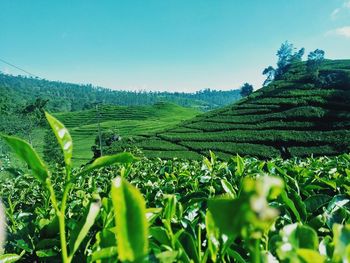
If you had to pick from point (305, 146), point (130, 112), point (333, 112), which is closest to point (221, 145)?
point (305, 146)

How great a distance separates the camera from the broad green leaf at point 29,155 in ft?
2.02

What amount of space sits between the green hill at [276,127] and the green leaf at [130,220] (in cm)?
3238

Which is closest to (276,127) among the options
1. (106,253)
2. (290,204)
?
(290,204)

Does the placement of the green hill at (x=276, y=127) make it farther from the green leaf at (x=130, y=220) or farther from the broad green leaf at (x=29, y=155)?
the green leaf at (x=130, y=220)

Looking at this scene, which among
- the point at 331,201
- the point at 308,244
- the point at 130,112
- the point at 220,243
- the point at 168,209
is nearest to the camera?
the point at 308,244

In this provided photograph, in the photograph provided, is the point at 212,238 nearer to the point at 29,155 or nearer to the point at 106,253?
the point at 106,253

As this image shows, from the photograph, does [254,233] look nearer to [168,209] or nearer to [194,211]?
[168,209]

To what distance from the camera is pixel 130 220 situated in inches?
17.3

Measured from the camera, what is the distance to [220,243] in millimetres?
814

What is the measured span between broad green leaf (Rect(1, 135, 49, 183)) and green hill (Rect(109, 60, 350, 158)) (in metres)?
32.2

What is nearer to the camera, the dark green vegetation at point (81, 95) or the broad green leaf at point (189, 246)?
the broad green leaf at point (189, 246)

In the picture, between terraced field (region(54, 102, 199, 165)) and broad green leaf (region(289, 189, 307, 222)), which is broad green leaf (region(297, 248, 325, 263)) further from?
terraced field (region(54, 102, 199, 165))

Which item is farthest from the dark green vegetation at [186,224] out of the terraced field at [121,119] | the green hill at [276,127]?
the terraced field at [121,119]

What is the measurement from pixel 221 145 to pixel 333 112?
38.6 ft
